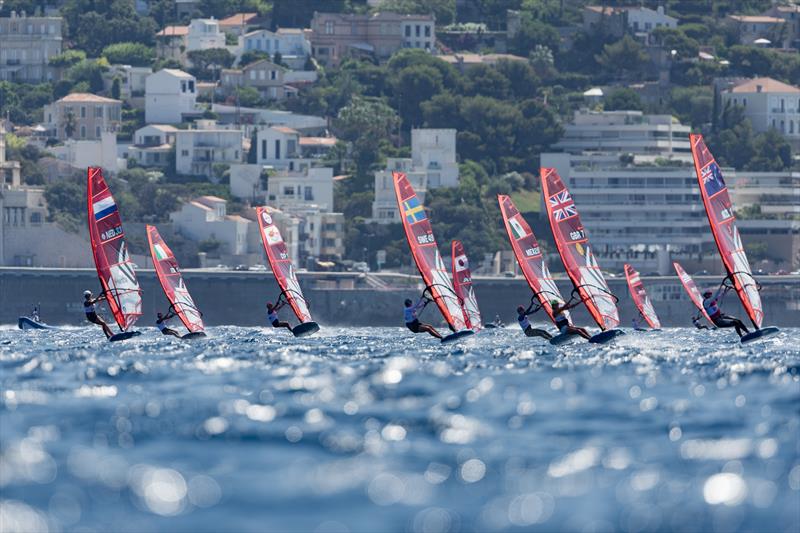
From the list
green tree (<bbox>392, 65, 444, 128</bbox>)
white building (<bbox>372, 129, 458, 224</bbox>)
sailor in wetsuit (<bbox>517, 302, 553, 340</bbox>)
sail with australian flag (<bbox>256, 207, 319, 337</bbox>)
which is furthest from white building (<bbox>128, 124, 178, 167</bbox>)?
sailor in wetsuit (<bbox>517, 302, 553, 340</bbox>)

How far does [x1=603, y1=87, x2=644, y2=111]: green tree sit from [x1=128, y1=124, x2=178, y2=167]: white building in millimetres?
36705

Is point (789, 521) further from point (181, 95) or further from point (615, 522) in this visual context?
point (181, 95)

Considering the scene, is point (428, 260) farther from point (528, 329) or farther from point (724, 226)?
point (724, 226)

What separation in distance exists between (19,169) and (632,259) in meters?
42.3

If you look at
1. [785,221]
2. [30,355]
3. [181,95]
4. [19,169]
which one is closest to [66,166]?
[19,169]

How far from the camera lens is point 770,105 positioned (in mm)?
190500

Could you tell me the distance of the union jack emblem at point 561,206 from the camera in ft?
200

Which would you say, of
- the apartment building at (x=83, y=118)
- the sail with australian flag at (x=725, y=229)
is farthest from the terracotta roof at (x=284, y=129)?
the sail with australian flag at (x=725, y=229)

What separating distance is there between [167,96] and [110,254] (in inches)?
5172

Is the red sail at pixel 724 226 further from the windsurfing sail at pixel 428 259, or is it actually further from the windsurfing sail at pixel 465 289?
the windsurfing sail at pixel 465 289

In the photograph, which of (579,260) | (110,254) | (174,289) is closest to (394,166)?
(174,289)

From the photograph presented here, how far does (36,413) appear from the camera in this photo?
34281mm

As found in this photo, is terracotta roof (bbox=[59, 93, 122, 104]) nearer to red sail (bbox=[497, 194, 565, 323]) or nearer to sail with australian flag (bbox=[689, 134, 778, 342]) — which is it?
red sail (bbox=[497, 194, 565, 323])

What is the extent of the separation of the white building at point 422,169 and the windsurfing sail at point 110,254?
9825 centimetres
